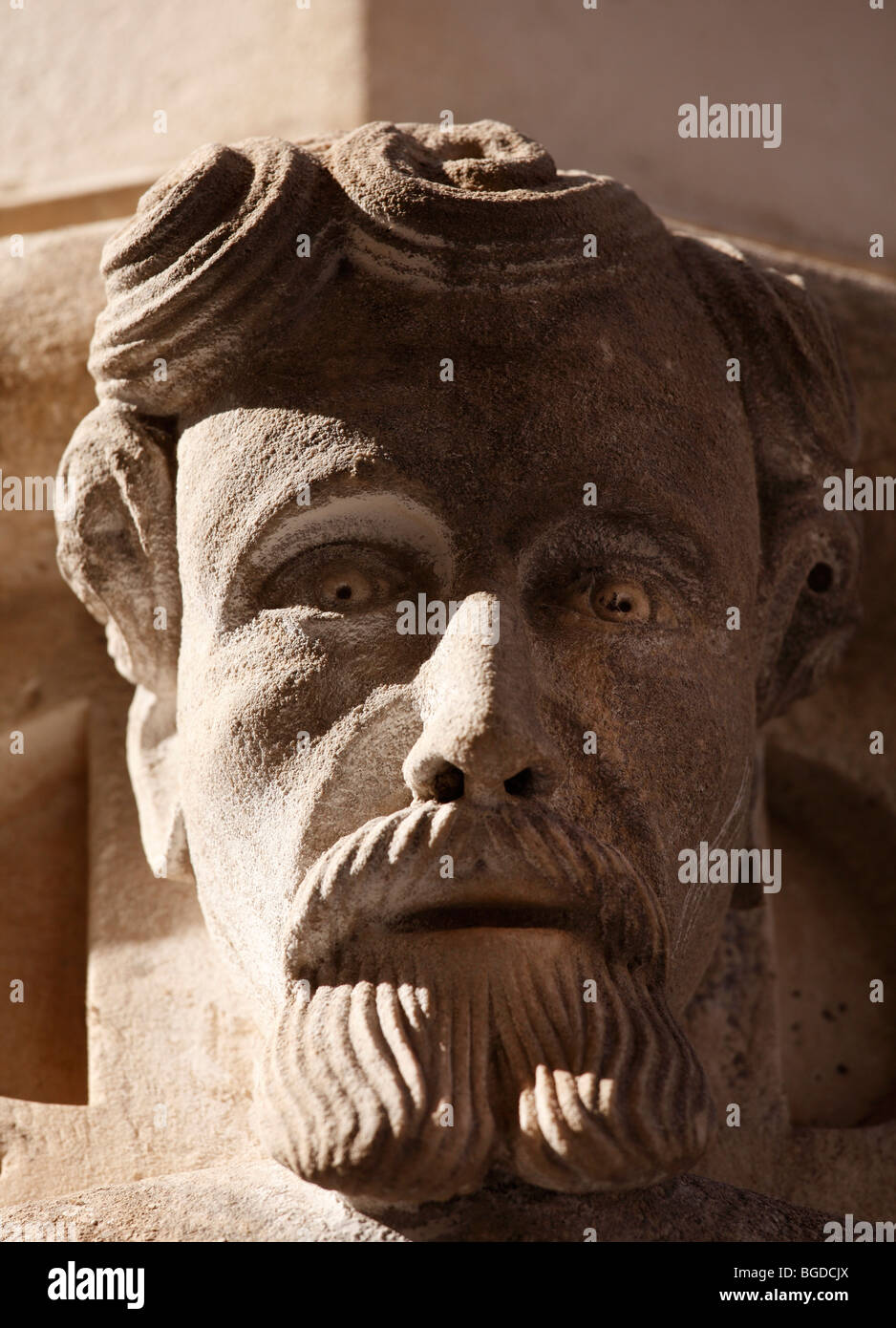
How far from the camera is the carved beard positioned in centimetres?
225

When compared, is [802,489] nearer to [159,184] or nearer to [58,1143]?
[159,184]

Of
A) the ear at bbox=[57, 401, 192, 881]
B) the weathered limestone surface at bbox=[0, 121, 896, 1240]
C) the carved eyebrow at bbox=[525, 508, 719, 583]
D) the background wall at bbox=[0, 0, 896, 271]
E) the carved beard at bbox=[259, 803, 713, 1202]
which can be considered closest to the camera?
the carved beard at bbox=[259, 803, 713, 1202]

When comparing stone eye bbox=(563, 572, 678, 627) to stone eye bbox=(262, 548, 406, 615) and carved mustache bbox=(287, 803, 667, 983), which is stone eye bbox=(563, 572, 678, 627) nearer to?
stone eye bbox=(262, 548, 406, 615)

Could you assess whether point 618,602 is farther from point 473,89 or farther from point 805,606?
point 473,89

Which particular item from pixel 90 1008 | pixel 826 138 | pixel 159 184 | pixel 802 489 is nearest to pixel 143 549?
pixel 159 184

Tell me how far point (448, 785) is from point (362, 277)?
787 mm

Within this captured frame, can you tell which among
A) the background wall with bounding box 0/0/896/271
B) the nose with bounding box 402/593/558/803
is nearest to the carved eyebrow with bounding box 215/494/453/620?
the nose with bounding box 402/593/558/803

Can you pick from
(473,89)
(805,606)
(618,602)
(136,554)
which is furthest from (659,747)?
(473,89)

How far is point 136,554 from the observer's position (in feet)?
9.79

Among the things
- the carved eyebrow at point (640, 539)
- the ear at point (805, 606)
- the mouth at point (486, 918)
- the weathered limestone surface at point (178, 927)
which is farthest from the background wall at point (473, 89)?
the mouth at point (486, 918)

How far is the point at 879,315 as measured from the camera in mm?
3514

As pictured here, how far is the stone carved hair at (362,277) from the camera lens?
2723mm

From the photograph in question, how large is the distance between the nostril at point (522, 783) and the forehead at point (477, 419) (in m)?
0.36
